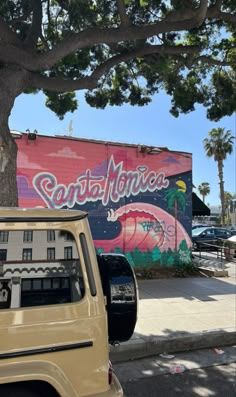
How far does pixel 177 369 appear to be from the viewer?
213 inches

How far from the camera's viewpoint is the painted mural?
38.7 ft

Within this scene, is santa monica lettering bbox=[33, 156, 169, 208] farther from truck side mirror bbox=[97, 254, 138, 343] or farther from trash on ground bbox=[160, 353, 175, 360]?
truck side mirror bbox=[97, 254, 138, 343]

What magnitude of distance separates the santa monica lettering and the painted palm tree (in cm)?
36

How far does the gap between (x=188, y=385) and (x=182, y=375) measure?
1.09 feet

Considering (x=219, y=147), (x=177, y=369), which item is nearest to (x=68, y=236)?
(x=177, y=369)

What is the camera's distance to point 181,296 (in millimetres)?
9914

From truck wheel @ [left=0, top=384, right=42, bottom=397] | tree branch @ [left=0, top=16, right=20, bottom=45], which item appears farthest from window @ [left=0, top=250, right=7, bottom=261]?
tree branch @ [left=0, top=16, right=20, bottom=45]

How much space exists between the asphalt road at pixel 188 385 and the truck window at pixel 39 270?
99.5 inches

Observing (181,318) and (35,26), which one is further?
(181,318)

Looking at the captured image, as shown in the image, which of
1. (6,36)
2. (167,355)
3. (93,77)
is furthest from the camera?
(93,77)

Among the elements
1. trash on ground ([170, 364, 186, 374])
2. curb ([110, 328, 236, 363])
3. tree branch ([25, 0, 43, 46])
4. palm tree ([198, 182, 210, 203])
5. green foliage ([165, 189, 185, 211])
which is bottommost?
trash on ground ([170, 364, 186, 374])

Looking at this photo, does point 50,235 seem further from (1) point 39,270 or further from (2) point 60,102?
(2) point 60,102

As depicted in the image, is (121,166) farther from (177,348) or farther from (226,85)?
(177,348)

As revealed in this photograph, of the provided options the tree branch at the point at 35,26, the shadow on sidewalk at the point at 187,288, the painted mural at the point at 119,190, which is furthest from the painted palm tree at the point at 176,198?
the tree branch at the point at 35,26
